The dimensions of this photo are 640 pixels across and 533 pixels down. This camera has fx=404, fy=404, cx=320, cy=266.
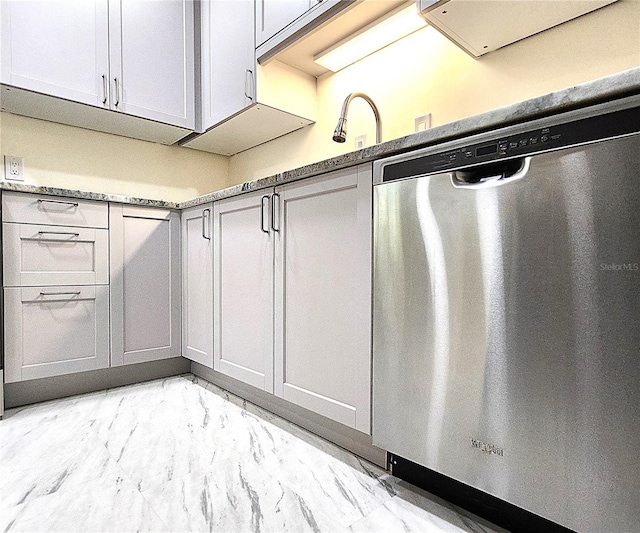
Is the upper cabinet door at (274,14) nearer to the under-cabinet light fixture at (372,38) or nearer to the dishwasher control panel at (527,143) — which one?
the under-cabinet light fixture at (372,38)

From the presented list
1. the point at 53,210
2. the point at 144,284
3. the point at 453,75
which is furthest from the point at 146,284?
the point at 453,75

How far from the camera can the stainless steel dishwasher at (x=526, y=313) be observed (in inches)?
28.3

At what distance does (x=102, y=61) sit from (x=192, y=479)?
6.39 ft

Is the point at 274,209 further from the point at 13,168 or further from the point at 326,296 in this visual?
the point at 13,168

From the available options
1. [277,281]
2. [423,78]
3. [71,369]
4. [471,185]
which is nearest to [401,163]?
[471,185]

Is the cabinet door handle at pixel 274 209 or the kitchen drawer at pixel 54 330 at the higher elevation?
the cabinet door handle at pixel 274 209

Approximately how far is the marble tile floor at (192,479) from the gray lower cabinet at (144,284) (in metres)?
0.42

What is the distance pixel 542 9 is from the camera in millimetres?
1228

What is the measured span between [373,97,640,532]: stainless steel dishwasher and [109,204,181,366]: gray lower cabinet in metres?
1.44

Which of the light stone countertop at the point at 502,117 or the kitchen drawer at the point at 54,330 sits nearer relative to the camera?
the light stone countertop at the point at 502,117

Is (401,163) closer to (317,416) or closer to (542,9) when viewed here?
(542,9)

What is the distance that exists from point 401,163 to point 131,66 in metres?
1.72

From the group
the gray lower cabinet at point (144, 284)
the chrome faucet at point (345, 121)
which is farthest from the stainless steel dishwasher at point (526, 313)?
the gray lower cabinet at point (144, 284)

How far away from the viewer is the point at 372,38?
1.76 metres
